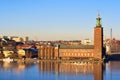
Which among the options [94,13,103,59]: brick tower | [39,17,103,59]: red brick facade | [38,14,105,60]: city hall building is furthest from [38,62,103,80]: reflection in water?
[38,14,105,60]: city hall building

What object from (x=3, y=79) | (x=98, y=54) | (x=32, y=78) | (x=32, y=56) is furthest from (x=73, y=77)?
(x=32, y=56)

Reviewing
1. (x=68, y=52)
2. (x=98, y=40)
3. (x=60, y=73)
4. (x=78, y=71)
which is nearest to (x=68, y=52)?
(x=68, y=52)

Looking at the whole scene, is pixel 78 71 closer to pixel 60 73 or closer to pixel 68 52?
pixel 60 73

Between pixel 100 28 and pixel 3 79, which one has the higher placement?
pixel 100 28

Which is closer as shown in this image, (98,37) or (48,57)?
(98,37)

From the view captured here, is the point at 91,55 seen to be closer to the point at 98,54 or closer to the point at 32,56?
the point at 98,54

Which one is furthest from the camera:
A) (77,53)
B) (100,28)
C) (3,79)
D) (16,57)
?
(16,57)

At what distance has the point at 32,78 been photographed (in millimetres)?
20766

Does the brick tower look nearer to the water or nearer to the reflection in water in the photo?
the reflection in water

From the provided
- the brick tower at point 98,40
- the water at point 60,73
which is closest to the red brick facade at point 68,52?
the brick tower at point 98,40

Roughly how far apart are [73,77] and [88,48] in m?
17.7

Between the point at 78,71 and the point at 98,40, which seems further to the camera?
the point at 98,40

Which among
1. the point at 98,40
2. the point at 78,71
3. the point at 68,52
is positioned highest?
the point at 98,40

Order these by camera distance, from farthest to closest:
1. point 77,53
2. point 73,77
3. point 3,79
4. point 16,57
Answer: point 16,57
point 77,53
point 73,77
point 3,79
